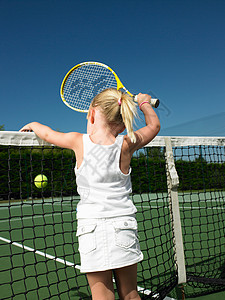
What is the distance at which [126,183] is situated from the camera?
1.56 metres

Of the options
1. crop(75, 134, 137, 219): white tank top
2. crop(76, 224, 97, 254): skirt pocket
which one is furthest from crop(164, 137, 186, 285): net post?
crop(76, 224, 97, 254): skirt pocket

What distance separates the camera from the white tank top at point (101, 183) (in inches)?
56.5

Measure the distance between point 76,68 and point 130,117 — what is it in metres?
1.35

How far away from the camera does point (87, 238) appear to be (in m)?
1.41

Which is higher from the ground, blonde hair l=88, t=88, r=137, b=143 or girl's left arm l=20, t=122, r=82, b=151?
blonde hair l=88, t=88, r=137, b=143

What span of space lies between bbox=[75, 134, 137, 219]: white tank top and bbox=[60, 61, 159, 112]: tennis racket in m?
1.10

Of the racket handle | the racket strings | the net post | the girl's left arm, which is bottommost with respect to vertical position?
the net post

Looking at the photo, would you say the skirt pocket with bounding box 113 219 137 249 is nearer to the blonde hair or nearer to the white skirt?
the white skirt

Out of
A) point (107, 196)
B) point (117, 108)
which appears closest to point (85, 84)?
point (117, 108)

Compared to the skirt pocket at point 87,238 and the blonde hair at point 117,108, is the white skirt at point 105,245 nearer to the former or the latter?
the skirt pocket at point 87,238

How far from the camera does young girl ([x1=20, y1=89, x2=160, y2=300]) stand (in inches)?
55.0

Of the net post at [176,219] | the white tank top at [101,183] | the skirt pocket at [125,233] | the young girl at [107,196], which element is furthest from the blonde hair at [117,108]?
the net post at [176,219]

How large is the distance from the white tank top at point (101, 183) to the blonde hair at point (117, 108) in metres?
0.13

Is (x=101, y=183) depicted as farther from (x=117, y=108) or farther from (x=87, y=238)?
(x=117, y=108)
